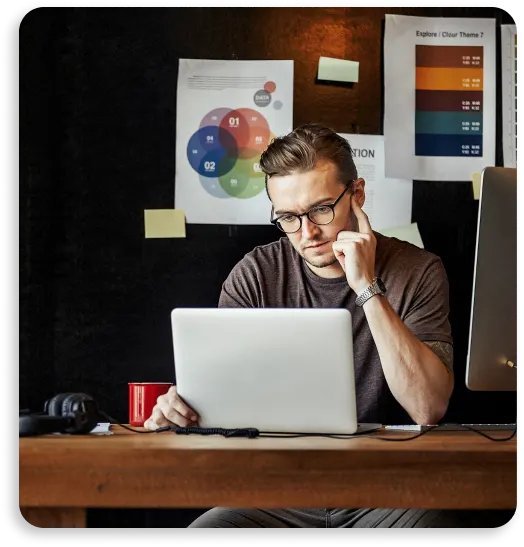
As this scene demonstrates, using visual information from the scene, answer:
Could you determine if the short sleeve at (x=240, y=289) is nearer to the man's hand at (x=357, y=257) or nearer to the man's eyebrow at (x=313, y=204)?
the man's eyebrow at (x=313, y=204)

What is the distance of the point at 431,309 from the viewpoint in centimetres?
140

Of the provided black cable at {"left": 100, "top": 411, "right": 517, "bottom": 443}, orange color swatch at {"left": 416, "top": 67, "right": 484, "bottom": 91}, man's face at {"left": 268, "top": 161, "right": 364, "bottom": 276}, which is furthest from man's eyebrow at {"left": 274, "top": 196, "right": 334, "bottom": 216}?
black cable at {"left": 100, "top": 411, "right": 517, "bottom": 443}

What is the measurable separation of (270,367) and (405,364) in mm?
322

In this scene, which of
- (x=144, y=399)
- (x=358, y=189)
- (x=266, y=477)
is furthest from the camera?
(x=358, y=189)

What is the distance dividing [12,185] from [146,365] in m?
0.76

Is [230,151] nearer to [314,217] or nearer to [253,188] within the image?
[253,188]

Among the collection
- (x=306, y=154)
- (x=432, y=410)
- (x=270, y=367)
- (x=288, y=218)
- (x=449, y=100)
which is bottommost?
(x=432, y=410)

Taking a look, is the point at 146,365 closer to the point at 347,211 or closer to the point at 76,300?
the point at 76,300

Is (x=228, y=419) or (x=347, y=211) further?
(x=347, y=211)

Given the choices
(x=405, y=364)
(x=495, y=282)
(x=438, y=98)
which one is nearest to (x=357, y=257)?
(x=405, y=364)

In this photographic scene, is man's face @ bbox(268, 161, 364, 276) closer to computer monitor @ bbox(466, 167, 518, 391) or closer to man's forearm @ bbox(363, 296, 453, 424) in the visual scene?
man's forearm @ bbox(363, 296, 453, 424)

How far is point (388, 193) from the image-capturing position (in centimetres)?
175

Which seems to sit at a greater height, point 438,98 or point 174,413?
point 438,98

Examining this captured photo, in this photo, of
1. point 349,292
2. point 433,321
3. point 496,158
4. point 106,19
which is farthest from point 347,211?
point 106,19
